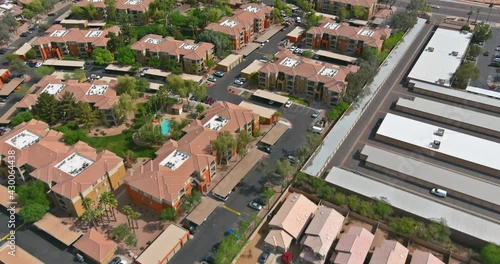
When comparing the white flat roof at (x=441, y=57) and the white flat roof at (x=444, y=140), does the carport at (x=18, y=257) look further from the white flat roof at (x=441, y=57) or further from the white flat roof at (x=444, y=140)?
the white flat roof at (x=441, y=57)

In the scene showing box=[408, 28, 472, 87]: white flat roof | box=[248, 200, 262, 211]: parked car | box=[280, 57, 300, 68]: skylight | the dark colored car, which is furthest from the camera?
box=[408, 28, 472, 87]: white flat roof

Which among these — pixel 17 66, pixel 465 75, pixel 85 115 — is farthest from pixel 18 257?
pixel 465 75

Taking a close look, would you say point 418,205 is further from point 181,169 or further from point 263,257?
point 181,169

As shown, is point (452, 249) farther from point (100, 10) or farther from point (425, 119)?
point (100, 10)

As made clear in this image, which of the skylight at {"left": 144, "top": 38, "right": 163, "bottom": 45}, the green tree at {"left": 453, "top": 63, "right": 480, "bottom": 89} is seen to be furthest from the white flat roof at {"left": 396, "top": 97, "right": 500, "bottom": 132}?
the skylight at {"left": 144, "top": 38, "right": 163, "bottom": 45}

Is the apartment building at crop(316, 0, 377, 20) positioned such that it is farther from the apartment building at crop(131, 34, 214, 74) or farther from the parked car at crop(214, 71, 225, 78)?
the apartment building at crop(131, 34, 214, 74)

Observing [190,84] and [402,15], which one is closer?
[190,84]

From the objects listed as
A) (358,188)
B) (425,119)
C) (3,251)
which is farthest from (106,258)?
(425,119)
